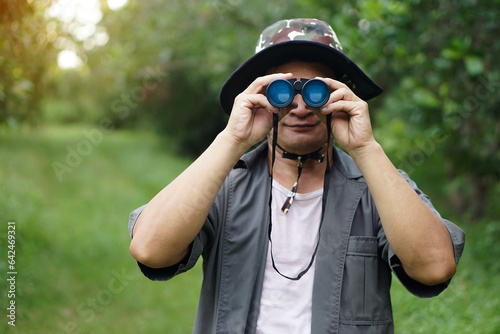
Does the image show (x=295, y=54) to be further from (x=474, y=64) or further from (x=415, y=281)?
(x=474, y=64)

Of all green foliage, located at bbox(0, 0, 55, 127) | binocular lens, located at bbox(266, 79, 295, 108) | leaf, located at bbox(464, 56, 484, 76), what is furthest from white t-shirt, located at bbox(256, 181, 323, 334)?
green foliage, located at bbox(0, 0, 55, 127)

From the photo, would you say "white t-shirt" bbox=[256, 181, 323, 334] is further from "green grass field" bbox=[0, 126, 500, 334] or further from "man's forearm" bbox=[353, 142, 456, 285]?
"green grass field" bbox=[0, 126, 500, 334]

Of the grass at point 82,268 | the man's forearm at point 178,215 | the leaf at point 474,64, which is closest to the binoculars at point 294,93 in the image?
the man's forearm at point 178,215

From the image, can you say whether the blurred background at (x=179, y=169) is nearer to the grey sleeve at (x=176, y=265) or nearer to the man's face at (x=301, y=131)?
the man's face at (x=301, y=131)

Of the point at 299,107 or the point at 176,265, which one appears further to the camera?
the point at 299,107

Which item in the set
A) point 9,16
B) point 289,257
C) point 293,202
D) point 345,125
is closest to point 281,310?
point 289,257

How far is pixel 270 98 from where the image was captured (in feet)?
6.02

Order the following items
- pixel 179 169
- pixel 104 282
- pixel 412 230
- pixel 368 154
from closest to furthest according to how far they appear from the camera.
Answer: pixel 412 230, pixel 368 154, pixel 104 282, pixel 179 169

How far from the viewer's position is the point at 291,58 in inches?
81.6

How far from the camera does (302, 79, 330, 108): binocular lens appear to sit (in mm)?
1824

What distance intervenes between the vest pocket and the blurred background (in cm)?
207

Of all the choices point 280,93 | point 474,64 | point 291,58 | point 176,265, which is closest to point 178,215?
point 176,265

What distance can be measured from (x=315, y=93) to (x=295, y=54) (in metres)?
0.30

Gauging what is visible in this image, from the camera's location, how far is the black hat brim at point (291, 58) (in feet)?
6.51
